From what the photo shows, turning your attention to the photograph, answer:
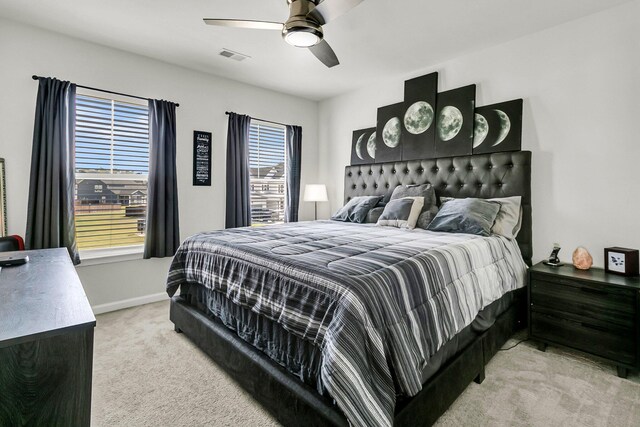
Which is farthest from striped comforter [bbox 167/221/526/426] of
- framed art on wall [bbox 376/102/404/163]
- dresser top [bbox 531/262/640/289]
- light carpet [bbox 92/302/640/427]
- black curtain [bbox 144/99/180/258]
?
framed art on wall [bbox 376/102/404/163]

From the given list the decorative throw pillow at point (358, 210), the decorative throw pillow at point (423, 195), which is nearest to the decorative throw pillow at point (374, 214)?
the decorative throw pillow at point (358, 210)

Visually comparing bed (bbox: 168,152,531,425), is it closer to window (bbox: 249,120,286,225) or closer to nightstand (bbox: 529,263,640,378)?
nightstand (bbox: 529,263,640,378)

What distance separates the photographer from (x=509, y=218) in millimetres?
2697

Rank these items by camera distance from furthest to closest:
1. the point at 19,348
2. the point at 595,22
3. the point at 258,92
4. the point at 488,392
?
the point at 258,92 → the point at 595,22 → the point at 488,392 → the point at 19,348

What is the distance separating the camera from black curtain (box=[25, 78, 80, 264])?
2.69m

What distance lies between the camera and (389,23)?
266 centimetres

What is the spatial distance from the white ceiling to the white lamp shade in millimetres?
1609

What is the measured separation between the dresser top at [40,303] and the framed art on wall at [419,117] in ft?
11.0

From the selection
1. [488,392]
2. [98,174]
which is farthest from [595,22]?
[98,174]

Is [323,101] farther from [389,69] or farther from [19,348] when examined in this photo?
[19,348]

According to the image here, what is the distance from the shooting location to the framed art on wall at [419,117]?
350 centimetres

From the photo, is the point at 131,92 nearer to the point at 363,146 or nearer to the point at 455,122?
the point at 363,146

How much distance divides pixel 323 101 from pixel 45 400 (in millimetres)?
4804

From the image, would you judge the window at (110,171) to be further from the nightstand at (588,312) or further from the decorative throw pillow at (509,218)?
the nightstand at (588,312)
